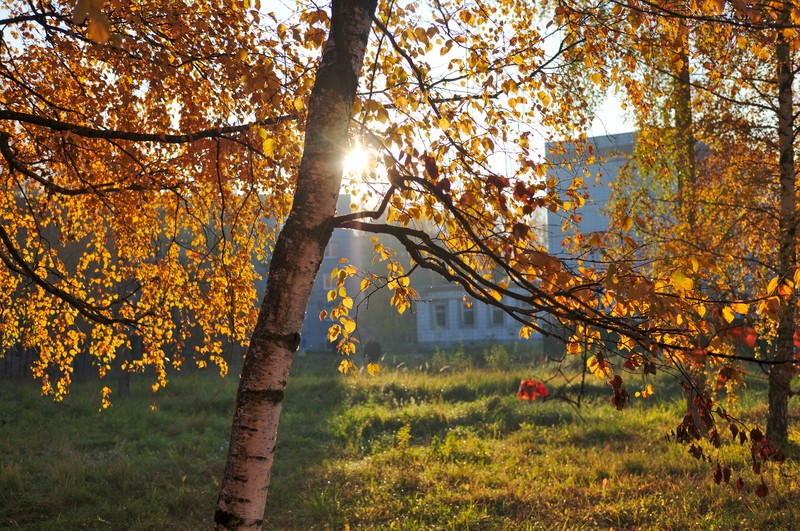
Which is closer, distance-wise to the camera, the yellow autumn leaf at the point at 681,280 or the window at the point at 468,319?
the yellow autumn leaf at the point at 681,280

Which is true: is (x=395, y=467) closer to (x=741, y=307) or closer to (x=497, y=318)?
(x=741, y=307)

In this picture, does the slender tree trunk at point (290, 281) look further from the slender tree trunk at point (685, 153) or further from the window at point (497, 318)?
the window at point (497, 318)

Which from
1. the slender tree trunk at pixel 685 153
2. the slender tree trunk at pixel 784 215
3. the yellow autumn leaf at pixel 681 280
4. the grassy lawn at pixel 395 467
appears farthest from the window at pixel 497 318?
the yellow autumn leaf at pixel 681 280

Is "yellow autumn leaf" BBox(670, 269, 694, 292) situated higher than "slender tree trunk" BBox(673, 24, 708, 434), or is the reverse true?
"slender tree trunk" BBox(673, 24, 708, 434)

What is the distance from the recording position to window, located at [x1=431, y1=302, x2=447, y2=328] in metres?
37.4

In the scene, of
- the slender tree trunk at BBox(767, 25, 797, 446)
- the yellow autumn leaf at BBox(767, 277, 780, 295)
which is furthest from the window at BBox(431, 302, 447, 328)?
the yellow autumn leaf at BBox(767, 277, 780, 295)

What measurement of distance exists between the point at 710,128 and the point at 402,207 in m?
7.91

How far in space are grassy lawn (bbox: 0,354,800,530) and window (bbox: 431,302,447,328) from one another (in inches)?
813

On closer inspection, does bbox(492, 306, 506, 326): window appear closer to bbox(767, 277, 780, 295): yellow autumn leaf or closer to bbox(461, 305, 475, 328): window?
bbox(461, 305, 475, 328): window

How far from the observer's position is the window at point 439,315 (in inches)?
1471

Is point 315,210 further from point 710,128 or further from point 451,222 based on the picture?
point 710,128

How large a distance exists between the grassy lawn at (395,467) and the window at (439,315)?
20638 millimetres

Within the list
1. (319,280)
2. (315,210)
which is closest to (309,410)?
(315,210)

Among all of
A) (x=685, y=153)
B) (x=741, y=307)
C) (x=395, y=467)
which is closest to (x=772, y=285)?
(x=741, y=307)
